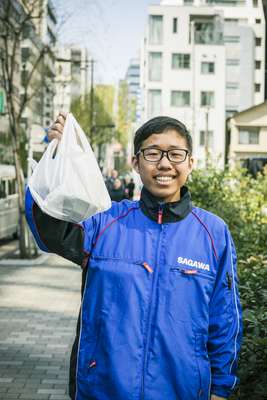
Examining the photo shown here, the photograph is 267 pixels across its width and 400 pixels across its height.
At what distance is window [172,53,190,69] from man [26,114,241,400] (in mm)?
60719

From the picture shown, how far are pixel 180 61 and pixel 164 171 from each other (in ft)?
201

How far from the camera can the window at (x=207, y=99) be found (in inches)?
2415

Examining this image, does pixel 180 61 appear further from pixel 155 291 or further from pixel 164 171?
pixel 155 291

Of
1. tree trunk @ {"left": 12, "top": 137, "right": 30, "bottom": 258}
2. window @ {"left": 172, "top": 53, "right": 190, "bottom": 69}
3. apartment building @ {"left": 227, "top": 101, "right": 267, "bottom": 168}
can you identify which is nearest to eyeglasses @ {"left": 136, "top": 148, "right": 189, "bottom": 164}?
tree trunk @ {"left": 12, "top": 137, "right": 30, "bottom": 258}

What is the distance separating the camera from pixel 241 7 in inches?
2908

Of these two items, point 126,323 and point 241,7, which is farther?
point 241,7

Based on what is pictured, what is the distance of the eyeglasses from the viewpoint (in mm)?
2591

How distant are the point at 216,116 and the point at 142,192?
59.5m

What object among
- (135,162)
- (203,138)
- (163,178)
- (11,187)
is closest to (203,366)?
(163,178)

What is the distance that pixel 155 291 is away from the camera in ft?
7.84

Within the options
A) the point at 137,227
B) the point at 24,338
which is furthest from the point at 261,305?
the point at 24,338

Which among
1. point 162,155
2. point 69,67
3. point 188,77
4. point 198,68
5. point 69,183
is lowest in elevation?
point 69,183

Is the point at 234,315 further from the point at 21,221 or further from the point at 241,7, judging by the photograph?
the point at 241,7

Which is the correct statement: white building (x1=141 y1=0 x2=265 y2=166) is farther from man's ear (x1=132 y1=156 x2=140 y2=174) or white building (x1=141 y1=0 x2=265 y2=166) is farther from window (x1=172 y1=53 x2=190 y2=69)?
man's ear (x1=132 y1=156 x2=140 y2=174)
